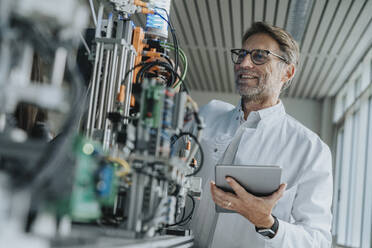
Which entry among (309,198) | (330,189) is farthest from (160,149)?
(330,189)

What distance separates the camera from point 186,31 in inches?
194

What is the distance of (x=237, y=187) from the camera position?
1.43m

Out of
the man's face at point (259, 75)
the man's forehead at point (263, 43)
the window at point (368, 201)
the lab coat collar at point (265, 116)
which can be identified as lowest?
the window at point (368, 201)

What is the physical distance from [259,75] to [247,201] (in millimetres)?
987

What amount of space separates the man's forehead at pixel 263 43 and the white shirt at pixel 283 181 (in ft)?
1.21

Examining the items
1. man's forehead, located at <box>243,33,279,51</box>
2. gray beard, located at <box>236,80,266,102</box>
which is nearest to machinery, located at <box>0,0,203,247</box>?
gray beard, located at <box>236,80,266,102</box>

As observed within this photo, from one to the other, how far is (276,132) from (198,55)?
3822 mm

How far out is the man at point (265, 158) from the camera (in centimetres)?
161

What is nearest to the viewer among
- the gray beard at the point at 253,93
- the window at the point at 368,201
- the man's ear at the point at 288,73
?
the gray beard at the point at 253,93

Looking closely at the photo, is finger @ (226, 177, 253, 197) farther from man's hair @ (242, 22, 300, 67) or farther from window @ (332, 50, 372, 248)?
window @ (332, 50, 372, 248)

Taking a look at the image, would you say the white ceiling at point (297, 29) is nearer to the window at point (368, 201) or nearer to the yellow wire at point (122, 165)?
the window at point (368, 201)

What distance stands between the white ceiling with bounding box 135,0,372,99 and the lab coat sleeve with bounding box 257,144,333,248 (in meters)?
2.53

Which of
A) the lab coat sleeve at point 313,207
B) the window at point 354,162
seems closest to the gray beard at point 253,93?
the lab coat sleeve at point 313,207

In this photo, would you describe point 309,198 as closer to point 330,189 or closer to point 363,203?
point 330,189
